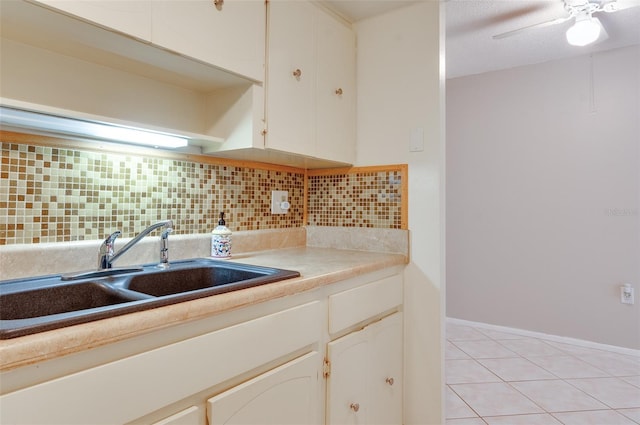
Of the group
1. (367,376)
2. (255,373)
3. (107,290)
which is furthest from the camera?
(367,376)

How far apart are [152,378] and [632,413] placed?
2443 millimetres

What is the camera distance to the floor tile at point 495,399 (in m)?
1.99

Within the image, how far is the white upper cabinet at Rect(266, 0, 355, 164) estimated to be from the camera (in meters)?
1.48

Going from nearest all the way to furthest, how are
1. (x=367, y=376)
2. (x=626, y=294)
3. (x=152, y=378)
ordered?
1. (x=152, y=378)
2. (x=367, y=376)
3. (x=626, y=294)

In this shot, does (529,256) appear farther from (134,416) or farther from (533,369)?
(134,416)

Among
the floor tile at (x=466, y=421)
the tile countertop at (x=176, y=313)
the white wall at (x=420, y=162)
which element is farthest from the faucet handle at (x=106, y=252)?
the floor tile at (x=466, y=421)

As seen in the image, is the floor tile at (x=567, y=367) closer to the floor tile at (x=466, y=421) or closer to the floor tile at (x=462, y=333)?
the floor tile at (x=462, y=333)

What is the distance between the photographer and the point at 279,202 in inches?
77.0

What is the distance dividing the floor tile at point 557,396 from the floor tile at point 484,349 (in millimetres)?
432

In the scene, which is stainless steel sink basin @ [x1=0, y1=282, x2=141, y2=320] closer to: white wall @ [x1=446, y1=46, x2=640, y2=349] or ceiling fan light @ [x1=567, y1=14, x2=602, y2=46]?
ceiling fan light @ [x1=567, y1=14, x2=602, y2=46]

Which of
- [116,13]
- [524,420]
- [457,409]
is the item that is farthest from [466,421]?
[116,13]

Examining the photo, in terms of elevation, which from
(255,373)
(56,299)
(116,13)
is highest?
(116,13)

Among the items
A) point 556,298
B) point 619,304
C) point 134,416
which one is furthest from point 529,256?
point 134,416

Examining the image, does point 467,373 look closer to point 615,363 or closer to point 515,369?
point 515,369
